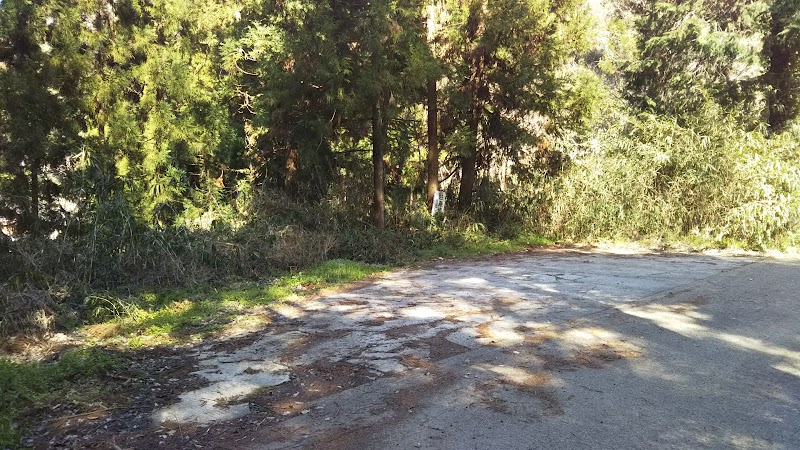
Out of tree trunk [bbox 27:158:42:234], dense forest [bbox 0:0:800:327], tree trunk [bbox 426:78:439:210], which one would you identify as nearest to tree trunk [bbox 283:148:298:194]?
dense forest [bbox 0:0:800:327]

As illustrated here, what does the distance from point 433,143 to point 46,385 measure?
11.5m

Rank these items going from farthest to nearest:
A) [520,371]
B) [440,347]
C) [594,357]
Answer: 1. [440,347]
2. [594,357]
3. [520,371]

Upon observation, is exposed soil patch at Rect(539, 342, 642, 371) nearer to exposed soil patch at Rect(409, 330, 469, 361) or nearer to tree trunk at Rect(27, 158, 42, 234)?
exposed soil patch at Rect(409, 330, 469, 361)

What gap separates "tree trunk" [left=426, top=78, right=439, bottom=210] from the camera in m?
14.5

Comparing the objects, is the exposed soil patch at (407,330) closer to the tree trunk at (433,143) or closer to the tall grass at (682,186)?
the tree trunk at (433,143)

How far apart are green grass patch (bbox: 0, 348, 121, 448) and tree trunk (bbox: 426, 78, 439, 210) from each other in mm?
10678

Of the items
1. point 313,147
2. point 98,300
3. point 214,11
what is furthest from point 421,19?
point 98,300

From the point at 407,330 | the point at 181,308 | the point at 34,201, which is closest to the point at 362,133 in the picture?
the point at 34,201

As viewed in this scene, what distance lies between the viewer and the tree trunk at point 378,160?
12453mm

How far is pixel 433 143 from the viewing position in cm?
1495

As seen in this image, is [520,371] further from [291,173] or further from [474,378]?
[291,173]

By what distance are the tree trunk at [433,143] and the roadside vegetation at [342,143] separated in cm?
5

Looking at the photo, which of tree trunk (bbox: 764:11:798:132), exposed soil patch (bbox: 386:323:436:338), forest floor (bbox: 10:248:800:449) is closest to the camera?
forest floor (bbox: 10:248:800:449)

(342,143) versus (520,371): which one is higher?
(342,143)
